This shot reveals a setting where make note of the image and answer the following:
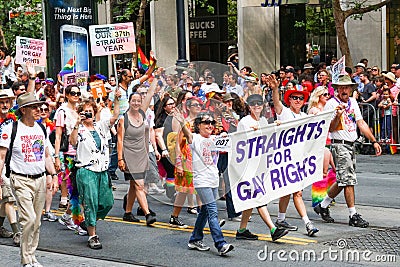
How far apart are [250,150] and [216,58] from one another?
22.4m

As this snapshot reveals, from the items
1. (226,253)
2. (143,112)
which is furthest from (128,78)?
(226,253)

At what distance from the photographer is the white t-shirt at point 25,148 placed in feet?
28.0

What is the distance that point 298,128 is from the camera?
9.71m

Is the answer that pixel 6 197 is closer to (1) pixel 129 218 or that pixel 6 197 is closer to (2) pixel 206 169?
(1) pixel 129 218

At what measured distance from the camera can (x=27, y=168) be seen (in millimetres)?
8562

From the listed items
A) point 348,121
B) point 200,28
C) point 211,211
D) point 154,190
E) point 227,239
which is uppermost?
point 200,28

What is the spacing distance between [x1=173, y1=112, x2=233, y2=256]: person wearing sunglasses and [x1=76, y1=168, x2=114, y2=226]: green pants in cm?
125

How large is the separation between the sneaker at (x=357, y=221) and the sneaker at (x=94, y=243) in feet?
9.96

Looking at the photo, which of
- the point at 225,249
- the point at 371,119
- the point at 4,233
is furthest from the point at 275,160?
the point at 371,119

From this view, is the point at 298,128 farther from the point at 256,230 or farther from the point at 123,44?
the point at 123,44

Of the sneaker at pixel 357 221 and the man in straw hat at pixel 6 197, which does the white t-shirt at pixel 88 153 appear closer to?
the man in straw hat at pixel 6 197

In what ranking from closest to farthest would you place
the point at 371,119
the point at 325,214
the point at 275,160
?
the point at 275,160 → the point at 325,214 → the point at 371,119

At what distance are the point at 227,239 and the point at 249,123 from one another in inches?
59.1

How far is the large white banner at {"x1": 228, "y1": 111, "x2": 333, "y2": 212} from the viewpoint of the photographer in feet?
30.0
